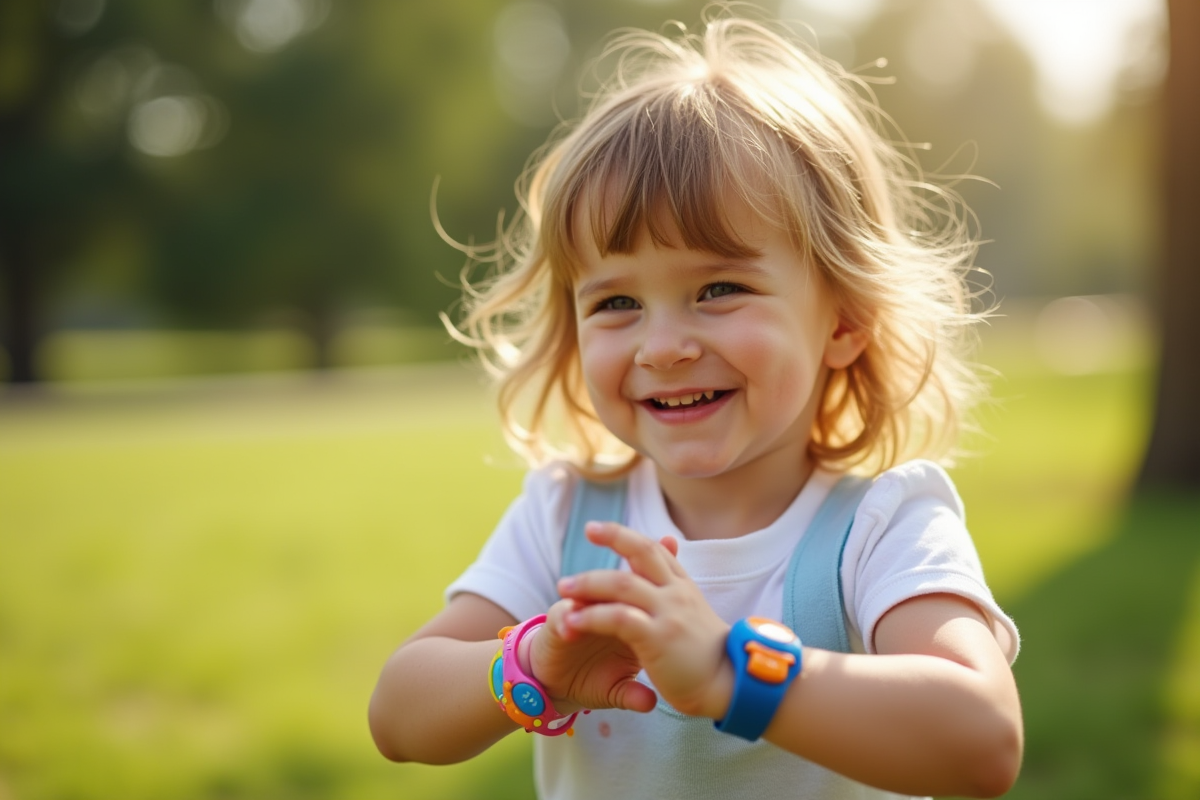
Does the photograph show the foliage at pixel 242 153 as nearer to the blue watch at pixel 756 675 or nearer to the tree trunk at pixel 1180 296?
the tree trunk at pixel 1180 296

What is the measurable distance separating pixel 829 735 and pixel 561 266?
108cm

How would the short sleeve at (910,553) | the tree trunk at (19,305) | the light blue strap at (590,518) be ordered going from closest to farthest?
the short sleeve at (910,553) < the light blue strap at (590,518) < the tree trunk at (19,305)

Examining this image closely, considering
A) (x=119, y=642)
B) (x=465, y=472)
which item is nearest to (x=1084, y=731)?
(x=119, y=642)

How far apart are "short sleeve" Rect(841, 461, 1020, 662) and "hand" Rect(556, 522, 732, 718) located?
38 cm

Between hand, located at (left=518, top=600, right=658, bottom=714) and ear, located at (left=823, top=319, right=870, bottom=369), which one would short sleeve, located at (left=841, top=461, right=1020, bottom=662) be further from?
hand, located at (left=518, top=600, right=658, bottom=714)

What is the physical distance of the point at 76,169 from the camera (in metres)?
23.7

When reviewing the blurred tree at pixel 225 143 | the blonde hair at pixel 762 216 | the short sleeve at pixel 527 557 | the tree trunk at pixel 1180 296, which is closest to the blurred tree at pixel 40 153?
the blurred tree at pixel 225 143

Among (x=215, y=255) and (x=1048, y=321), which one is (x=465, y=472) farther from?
(x=1048, y=321)

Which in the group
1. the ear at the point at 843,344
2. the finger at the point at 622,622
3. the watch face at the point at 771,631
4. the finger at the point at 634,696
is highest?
the ear at the point at 843,344

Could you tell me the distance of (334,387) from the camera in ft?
72.8

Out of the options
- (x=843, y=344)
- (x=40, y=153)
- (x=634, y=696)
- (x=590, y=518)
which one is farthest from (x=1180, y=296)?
(x=40, y=153)

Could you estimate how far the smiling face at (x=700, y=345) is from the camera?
200cm

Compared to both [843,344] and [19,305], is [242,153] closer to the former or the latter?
[19,305]

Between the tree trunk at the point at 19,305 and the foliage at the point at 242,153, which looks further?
the tree trunk at the point at 19,305
